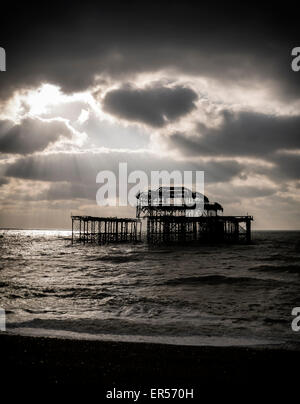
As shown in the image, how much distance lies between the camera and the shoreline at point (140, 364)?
553 cm

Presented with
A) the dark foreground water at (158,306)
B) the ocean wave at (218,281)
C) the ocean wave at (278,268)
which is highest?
the dark foreground water at (158,306)

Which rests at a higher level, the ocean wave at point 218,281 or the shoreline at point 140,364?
the shoreline at point 140,364

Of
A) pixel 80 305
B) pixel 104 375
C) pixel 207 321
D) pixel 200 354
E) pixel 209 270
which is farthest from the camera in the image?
pixel 209 270

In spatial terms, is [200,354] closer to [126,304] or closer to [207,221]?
[126,304]

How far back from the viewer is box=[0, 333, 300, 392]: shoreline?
18.1 feet

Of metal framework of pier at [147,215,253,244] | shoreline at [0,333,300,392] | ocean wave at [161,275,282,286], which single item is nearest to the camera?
shoreline at [0,333,300,392]

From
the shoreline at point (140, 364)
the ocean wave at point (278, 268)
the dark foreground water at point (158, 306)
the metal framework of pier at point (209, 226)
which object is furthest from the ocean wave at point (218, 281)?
the metal framework of pier at point (209, 226)

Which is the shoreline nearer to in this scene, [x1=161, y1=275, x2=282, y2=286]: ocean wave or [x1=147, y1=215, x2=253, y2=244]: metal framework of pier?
[x1=161, y1=275, x2=282, y2=286]: ocean wave

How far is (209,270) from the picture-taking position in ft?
76.1

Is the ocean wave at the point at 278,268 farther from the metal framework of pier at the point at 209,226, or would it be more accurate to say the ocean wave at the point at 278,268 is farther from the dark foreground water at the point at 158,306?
the metal framework of pier at the point at 209,226

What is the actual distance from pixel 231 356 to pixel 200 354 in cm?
61

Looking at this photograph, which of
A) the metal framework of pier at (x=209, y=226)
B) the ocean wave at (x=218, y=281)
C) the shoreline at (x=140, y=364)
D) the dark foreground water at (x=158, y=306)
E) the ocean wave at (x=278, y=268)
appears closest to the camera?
the shoreline at (x=140, y=364)

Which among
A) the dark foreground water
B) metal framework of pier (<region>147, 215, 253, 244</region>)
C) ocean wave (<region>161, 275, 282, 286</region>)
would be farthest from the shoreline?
metal framework of pier (<region>147, 215, 253, 244</region>)
